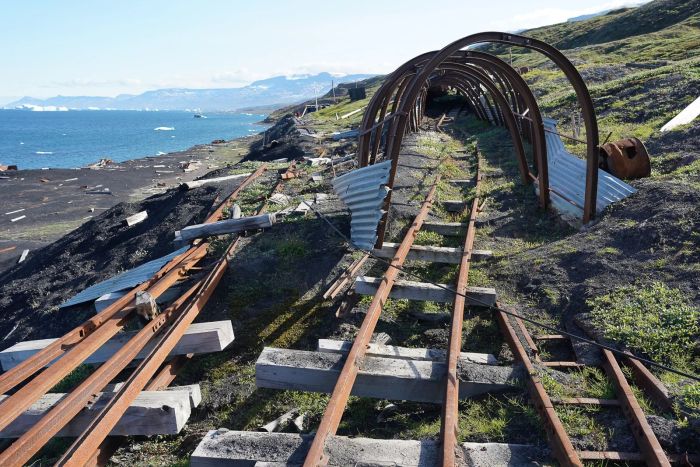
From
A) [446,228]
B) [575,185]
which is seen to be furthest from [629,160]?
[446,228]

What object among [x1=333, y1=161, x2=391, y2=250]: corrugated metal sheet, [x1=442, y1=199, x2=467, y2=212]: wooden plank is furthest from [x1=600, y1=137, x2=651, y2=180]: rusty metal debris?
[x1=333, y1=161, x2=391, y2=250]: corrugated metal sheet

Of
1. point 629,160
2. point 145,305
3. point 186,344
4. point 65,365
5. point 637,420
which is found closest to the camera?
point 637,420

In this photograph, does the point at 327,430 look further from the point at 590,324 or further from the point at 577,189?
the point at 577,189

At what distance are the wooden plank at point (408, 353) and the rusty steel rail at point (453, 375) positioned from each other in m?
0.16

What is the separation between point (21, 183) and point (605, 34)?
205 ft

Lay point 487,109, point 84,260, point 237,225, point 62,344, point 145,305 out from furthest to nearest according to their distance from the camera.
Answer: point 487,109 → point 84,260 → point 237,225 → point 145,305 → point 62,344

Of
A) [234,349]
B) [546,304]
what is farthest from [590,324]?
[234,349]

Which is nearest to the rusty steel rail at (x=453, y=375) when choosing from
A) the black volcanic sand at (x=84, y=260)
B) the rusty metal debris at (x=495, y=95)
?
the rusty metal debris at (x=495, y=95)

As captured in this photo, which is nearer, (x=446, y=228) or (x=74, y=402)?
(x=74, y=402)

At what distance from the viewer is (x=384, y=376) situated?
14.6 feet

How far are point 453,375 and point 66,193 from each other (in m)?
28.8

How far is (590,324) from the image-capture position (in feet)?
17.7

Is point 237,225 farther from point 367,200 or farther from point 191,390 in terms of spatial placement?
point 191,390

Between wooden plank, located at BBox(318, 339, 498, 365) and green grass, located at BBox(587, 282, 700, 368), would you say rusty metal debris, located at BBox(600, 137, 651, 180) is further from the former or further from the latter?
wooden plank, located at BBox(318, 339, 498, 365)
